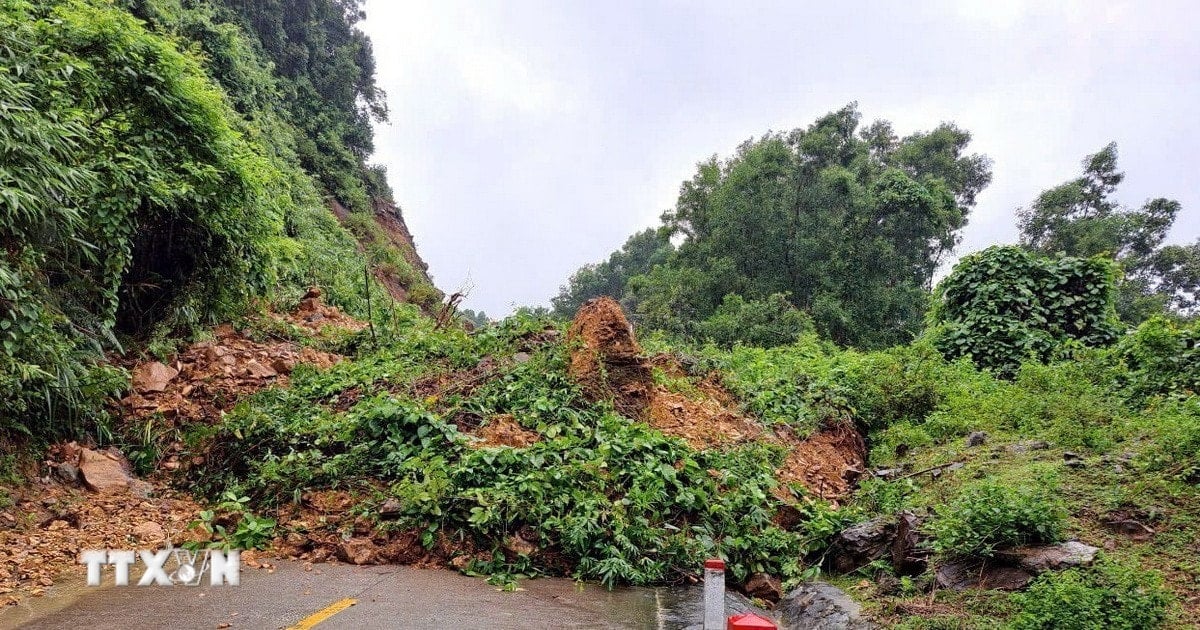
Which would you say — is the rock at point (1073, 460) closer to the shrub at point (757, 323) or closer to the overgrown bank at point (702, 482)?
the overgrown bank at point (702, 482)

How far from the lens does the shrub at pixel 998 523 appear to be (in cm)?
396

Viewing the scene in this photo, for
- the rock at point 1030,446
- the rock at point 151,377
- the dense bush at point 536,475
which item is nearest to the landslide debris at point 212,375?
the rock at point 151,377

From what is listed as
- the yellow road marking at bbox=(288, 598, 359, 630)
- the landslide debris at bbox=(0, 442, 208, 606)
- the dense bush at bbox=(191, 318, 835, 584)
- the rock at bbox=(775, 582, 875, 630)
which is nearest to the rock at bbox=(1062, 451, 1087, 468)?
the dense bush at bbox=(191, 318, 835, 584)

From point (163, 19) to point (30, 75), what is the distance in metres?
10.6

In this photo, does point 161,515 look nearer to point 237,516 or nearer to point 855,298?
point 237,516

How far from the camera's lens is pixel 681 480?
18.4ft

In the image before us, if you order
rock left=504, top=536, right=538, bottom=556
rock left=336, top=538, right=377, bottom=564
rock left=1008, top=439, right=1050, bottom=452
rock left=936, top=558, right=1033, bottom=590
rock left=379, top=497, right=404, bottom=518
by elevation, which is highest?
rock left=1008, top=439, right=1050, bottom=452

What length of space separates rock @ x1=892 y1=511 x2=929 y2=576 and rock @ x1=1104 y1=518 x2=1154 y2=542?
3.81ft

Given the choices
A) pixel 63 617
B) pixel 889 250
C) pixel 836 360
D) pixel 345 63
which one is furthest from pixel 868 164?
pixel 63 617

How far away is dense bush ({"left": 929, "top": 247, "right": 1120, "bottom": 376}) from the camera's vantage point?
1142cm

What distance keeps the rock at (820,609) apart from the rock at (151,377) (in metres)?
6.35

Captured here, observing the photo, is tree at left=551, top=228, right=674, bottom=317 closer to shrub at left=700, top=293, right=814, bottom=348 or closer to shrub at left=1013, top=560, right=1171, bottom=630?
shrub at left=700, top=293, right=814, bottom=348

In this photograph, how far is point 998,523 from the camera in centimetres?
402

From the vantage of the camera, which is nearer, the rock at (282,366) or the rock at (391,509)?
the rock at (391,509)
